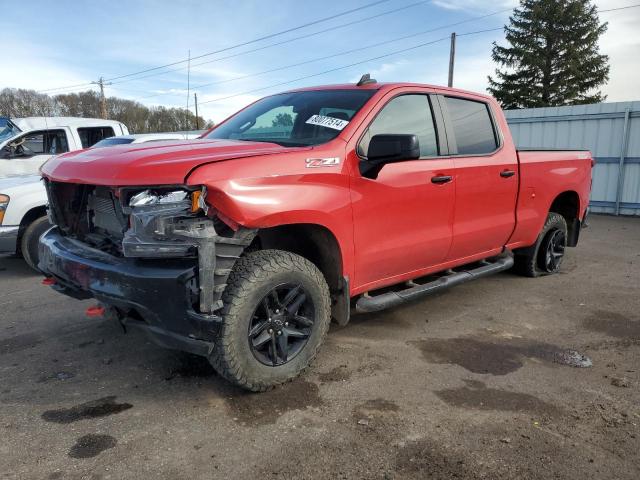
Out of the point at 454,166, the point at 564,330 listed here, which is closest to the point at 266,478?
the point at 454,166

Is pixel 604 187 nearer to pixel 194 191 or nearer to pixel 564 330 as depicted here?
pixel 564 330

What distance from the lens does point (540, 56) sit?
105 feet

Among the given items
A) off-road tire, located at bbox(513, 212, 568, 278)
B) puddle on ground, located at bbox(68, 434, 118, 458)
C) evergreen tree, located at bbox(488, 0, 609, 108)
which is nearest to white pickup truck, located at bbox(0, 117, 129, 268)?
puddle on ground, located at bbox(68, 434, 118, 458)

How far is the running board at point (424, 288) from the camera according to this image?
11.7 ft

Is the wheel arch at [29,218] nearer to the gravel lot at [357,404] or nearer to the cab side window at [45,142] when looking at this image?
the gravel lot at [357,404]

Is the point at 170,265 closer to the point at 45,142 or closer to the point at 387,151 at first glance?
the point at 387,151

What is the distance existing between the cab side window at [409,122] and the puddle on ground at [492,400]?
164 centimetres

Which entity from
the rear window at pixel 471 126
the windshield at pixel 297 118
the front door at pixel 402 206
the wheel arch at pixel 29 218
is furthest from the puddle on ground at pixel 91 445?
the wheel arch at pixel 29 218

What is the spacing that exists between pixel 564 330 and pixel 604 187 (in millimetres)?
9879

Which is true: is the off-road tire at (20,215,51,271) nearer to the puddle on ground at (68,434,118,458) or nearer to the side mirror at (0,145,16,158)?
the side mirror at (0,145,16,158)

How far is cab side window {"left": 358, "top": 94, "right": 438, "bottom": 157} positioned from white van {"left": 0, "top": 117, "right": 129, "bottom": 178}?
657 cm

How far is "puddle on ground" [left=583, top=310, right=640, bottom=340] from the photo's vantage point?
13.6 feet

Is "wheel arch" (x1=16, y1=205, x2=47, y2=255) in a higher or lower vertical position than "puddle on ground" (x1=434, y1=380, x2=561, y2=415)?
higher

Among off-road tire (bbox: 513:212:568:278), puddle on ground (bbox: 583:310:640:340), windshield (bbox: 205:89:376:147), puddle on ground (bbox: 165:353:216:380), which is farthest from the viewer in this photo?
off-road tire (bbox: 513:212:568:278)
